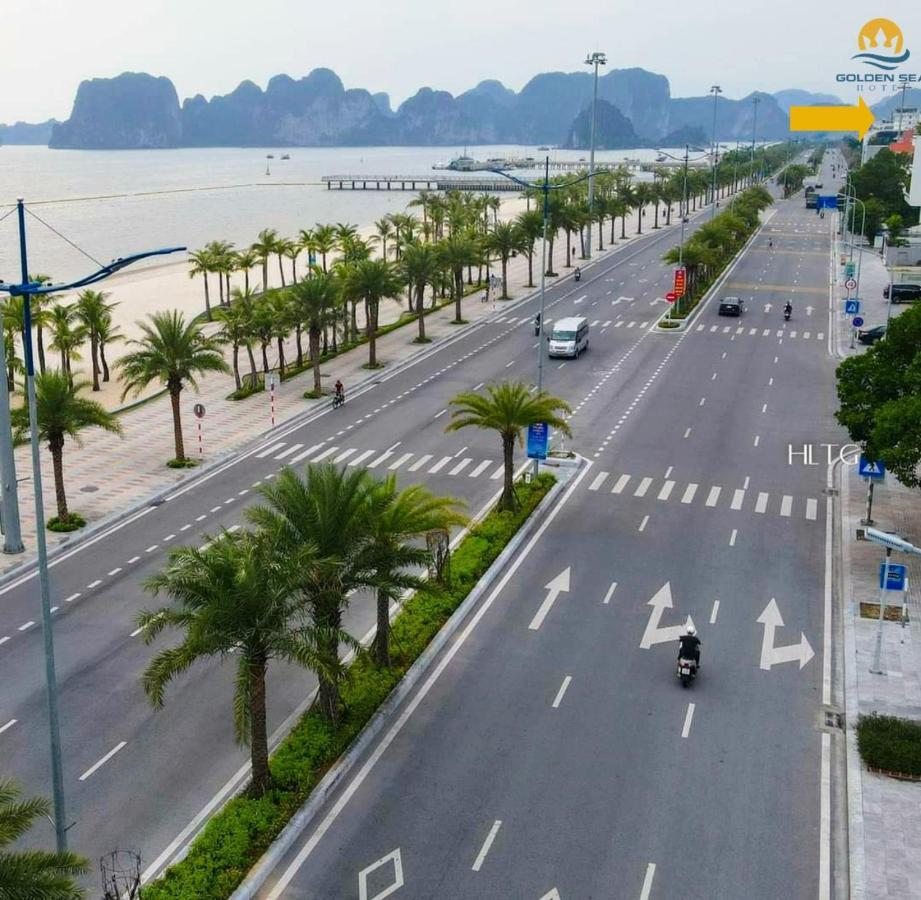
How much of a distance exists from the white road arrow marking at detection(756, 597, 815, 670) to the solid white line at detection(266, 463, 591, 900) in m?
7.75

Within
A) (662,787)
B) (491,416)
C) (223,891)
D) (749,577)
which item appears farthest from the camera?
(491,416)

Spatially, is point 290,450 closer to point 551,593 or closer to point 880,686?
point 551,593

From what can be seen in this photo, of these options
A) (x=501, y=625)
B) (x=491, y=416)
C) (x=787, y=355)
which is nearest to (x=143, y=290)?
(x=787, y=355)

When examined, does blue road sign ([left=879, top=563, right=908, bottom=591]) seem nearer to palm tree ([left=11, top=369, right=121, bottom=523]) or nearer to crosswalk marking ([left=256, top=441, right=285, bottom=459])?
palm tree ([left=11, top=369, right=121, bottom=523])

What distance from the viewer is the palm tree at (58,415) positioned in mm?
35094

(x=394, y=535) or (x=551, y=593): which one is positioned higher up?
(x=394, y=535)

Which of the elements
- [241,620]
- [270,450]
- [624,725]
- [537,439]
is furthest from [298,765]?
[270,450]

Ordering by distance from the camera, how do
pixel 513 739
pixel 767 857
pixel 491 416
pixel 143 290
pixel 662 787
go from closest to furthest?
pixel 767 857
pixel 662 787
pixel 513 739
pixel 491 416
pixel 143 290

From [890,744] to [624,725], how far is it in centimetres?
573

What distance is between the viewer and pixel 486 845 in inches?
778

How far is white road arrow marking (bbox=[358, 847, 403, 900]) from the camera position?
18.5m

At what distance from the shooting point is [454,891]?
18516 mm

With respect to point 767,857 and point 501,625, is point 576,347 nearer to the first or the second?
point 501,625

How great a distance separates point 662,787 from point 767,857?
268 centimetres
